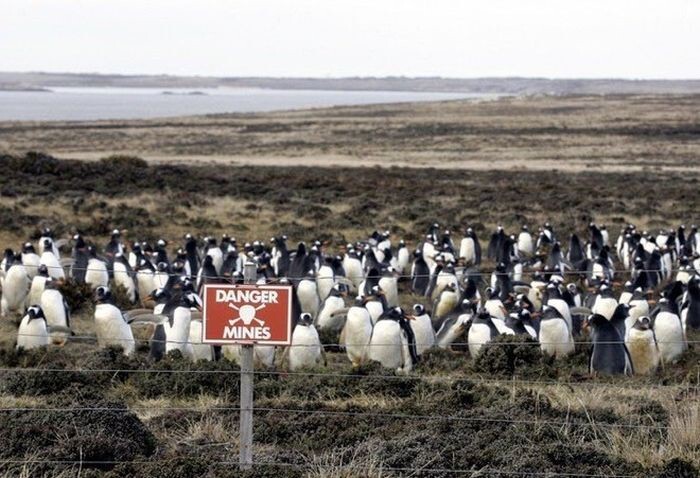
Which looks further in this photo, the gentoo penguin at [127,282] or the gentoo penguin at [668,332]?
the gentoo penguin at [127,282]

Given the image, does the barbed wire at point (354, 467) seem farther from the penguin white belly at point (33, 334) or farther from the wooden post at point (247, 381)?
the penguin white belly at point (33, 334)

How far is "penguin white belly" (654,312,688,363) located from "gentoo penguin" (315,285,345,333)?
3.74 metres

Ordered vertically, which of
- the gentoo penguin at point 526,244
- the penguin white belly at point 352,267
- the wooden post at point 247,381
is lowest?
the gentoo penguin at point 526,244

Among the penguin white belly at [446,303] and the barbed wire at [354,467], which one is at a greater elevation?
the barbed wire at [354,467]

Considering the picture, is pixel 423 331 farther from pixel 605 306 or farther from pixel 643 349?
pixel 605 306

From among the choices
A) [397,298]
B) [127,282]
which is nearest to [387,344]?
[397,298]

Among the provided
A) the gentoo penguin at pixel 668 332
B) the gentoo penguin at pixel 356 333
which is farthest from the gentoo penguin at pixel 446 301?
the gentoo penguin at pixel 668 332

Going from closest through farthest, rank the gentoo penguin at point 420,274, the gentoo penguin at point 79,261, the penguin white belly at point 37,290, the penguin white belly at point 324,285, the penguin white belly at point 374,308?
the penguin white belly at point 374,308, the penguin white belly at point 37,290, the penguin white belly at point 324,285, the gentoo penguin at point 79,261, the gentoo penguin at point 420,274

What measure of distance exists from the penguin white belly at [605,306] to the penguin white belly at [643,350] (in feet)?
6.18

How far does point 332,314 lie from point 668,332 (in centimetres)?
395

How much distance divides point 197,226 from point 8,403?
1657 cm

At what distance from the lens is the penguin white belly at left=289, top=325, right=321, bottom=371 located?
453 inches

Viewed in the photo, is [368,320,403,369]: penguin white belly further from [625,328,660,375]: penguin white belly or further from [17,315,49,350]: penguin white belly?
[17,315,49,350]: penguin white belly

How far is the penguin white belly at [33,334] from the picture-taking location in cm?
1209
